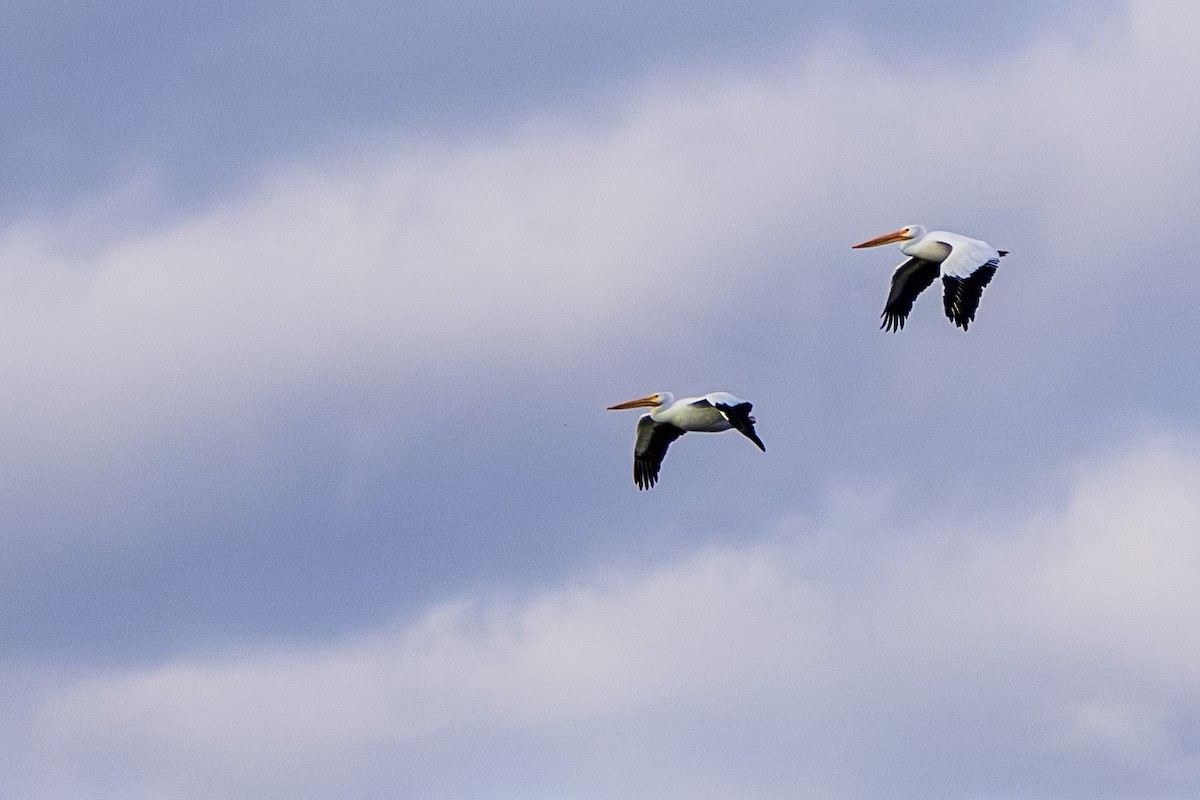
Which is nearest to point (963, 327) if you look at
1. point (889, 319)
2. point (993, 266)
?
point (993, 266)

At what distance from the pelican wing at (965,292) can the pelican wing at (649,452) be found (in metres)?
6.77

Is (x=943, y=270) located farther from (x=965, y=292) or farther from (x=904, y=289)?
(x=904, y=289)

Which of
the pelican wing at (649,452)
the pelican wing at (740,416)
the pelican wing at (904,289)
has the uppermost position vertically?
the pelican wing at (904,289)

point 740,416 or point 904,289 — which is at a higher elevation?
point 904,289

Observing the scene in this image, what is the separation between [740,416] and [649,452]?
6925mm

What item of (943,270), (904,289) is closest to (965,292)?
(943,270)

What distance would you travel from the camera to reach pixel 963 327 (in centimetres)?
4606

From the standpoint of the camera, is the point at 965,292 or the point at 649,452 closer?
the point at 965,292

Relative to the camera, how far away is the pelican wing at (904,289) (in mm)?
50344

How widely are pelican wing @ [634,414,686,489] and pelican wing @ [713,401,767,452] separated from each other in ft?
19.8

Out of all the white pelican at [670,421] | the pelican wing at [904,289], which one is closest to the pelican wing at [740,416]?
the white pelican at [670,421]

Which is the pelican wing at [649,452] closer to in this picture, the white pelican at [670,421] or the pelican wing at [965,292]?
the white pelican at [670,421]

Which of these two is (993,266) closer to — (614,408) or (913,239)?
(913,239)

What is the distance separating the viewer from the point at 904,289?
50.6 m
